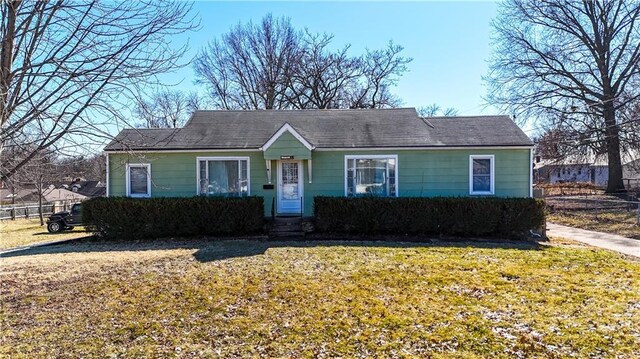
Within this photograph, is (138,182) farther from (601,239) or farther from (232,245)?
(601,239)

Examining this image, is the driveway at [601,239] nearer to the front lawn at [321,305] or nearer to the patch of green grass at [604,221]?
the patch of green grass at [604,221]

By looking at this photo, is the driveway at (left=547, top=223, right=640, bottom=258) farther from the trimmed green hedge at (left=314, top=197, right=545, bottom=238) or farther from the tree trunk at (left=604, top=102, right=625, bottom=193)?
the tree trunk at (left=604, top=102, right=625, bottom=193)

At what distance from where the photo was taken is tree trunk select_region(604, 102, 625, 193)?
2814 cm

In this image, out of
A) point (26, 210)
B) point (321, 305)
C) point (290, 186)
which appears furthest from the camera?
point (26, 210)

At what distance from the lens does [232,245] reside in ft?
38.1

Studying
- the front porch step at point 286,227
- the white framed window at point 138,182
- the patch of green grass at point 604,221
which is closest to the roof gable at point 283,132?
the front porch step at point 286,227

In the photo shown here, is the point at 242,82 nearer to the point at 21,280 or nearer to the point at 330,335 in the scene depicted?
the point at 21,280

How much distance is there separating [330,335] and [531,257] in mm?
7194

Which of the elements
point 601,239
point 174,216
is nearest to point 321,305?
point 174,216

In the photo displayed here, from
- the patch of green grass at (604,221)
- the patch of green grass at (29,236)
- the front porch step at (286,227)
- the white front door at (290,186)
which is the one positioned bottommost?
the patch of green grass at (29,236)

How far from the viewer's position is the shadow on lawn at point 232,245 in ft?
36.7

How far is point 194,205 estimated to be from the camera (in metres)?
13.2

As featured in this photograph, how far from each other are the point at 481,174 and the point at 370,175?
406cm

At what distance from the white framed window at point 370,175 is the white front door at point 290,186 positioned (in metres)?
1.77
